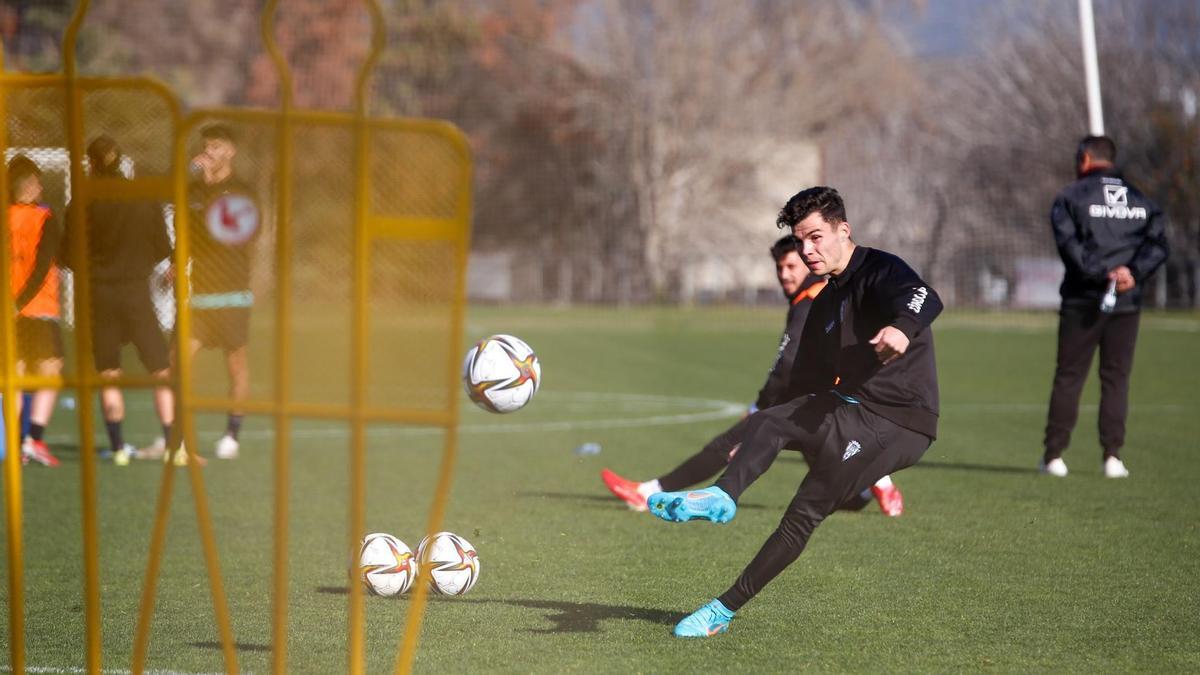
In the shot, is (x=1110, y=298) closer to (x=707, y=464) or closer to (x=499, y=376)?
(x=707, y=464)

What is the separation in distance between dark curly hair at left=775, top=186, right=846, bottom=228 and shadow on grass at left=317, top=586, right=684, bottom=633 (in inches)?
64.7

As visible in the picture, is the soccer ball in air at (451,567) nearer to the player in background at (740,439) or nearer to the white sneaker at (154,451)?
the player in background at (740,439)

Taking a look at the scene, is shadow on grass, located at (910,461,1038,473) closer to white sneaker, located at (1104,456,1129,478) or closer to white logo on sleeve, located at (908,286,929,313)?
white sneaker, located at (1104,456,1129,478)

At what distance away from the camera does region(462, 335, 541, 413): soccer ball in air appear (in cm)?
662

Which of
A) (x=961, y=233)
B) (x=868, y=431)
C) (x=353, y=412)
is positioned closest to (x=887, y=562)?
(x=868, y=431)

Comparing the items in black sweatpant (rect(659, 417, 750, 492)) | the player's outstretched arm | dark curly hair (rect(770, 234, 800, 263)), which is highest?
the player's outstretched arm

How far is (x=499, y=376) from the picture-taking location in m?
6.66

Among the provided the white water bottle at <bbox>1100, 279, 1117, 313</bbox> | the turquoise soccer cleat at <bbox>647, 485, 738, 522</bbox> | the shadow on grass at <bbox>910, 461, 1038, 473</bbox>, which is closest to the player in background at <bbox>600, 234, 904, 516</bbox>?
the shadow on grass at <bbox>910, 461, 1038, 473</bbox>

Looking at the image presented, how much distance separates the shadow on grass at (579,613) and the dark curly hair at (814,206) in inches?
64.7

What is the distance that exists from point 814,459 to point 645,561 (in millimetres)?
1583

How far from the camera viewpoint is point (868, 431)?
5.44m

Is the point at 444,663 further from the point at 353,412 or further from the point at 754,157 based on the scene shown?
the point at 754,157

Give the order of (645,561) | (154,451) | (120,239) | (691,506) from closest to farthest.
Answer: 1. (691,506)
2. (120,239)
3. (645,561)
4. (154,451)

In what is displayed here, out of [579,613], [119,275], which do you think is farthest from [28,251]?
[579,613]
